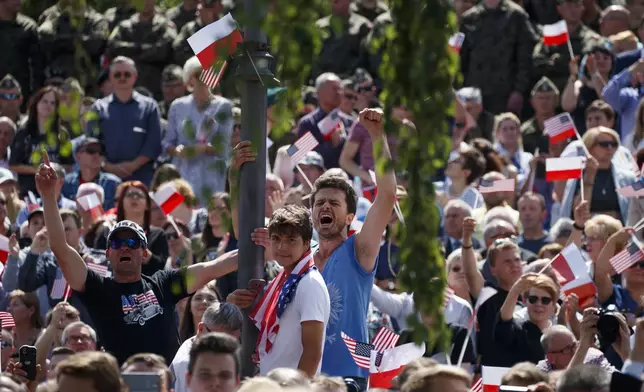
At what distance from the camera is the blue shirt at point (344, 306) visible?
861cm

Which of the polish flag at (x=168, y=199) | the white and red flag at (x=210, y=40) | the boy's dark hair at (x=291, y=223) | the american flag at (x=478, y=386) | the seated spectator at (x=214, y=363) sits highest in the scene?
the white and red flag at (x=210, y=40)

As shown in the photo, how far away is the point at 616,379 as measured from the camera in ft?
21.7

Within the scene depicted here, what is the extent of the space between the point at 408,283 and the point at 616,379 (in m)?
1.40

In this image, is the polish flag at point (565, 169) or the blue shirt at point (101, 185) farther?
the blue shirt at point (101, 185)

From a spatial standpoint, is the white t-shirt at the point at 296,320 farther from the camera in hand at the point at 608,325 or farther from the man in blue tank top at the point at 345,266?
the camera in hand at the point at 608,325

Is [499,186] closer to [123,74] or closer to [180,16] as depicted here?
[123,74]

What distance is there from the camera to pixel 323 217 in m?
8.73

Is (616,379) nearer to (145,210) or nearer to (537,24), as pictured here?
(145,210)

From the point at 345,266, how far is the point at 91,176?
7.01m

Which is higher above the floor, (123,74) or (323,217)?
(323,217)

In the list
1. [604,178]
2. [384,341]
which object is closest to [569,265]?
[384,341]

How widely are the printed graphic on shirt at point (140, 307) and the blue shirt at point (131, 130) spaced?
22.7 feet

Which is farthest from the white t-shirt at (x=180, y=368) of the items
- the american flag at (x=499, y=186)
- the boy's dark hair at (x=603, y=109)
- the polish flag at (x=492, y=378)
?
the boy's dark hair at (x=603, y=109)

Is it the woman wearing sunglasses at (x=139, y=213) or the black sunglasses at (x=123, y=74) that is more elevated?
the black sunglasses at (x=123, y=74)
